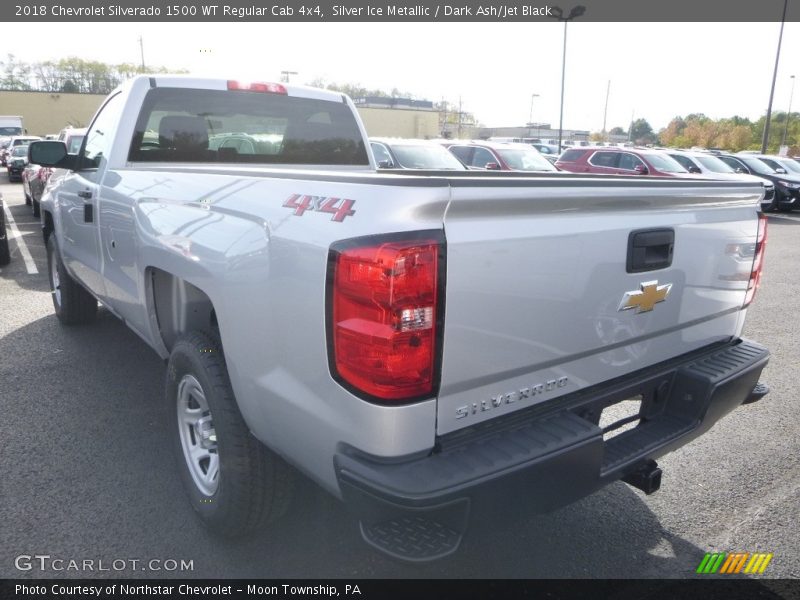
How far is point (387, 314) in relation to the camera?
70.4 inches

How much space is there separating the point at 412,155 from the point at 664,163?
287 inches

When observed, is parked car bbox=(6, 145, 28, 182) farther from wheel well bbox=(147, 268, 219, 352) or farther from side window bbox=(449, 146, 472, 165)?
wheel well bbox=(147, 268, 219, 352)

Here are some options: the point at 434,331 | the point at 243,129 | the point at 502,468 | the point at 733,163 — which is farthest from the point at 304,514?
the point at 733,163

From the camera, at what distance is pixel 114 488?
123 inches

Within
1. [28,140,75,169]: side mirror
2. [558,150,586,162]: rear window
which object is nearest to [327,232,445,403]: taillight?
[28,140,75,169]: side mirror

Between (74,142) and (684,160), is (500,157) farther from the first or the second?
(74,142)

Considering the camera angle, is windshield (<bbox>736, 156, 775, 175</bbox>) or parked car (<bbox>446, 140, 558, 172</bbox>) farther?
windshield (<bbox>736, 156, 775, 175</bbox>)

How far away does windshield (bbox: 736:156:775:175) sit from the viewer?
1997cm

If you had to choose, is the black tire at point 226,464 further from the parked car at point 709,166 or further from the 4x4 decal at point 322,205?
the parked car at point 709,166

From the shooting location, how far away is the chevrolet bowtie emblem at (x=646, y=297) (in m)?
2.35

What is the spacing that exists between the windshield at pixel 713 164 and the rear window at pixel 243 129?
16870mm

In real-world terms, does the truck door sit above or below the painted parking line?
above

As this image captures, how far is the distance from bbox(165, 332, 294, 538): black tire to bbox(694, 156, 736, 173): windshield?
62.3ft

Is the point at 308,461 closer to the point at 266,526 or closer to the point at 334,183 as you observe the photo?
the point at 266,526
